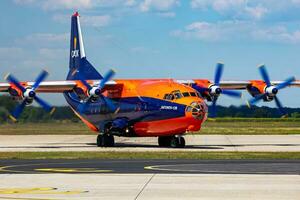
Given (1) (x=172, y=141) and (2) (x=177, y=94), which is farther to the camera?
(1) (x=172, y=141)

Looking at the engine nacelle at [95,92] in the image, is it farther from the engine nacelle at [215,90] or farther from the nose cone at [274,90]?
the nose cone at [274,90]

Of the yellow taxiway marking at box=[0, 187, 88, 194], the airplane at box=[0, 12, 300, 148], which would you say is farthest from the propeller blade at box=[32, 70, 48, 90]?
the yellow taxiway marking at box=[0, 187, 88, 194]

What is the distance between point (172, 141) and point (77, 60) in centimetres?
1236

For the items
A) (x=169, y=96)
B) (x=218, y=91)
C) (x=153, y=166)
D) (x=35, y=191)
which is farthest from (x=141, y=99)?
(x=35, y=191)

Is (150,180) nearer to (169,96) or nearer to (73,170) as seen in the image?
(73,170)

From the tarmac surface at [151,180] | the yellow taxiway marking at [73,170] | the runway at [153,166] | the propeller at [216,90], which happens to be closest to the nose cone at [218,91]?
the propeller at [216,90]

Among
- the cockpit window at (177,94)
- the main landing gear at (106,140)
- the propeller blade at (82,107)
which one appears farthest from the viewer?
the propeller blade at (82,107)

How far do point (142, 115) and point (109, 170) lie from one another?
18280mm

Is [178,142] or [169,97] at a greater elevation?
[169,97]

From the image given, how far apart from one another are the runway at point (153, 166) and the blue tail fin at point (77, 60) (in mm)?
19347

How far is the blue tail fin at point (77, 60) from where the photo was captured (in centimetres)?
5022

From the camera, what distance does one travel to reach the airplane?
4142 cm

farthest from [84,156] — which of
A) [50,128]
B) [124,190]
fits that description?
[50,128]

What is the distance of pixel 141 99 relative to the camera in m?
43.5
